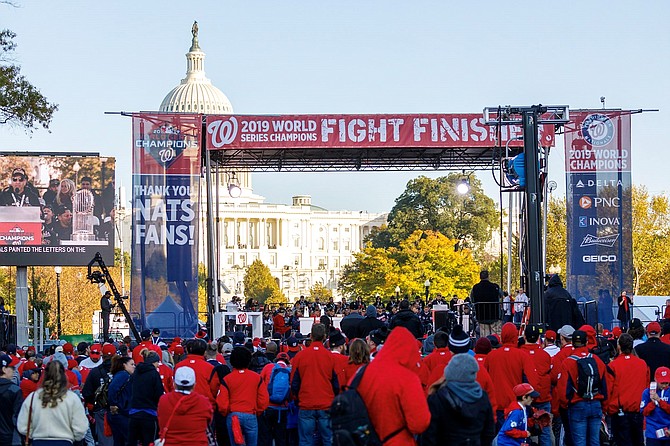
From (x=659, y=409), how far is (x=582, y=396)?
1.38 m

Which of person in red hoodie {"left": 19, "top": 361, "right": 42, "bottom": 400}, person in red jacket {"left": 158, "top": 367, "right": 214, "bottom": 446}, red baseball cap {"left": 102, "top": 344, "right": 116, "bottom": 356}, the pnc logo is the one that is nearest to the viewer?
person in red jacket {"left": 158, "top": 367, "right": 214, "bottom": 446}

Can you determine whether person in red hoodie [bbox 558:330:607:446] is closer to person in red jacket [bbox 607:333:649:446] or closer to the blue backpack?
person in red jacket [bbox 607:333:649:446]

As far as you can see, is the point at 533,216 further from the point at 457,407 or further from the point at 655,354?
the point at 457,407

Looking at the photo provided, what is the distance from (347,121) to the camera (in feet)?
99.0

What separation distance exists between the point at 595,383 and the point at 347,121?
17.9 meters

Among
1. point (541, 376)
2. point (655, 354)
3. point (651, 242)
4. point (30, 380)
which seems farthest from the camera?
point (651, 242)

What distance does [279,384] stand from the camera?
44.6 feet

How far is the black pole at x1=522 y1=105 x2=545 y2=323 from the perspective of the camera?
676 inches

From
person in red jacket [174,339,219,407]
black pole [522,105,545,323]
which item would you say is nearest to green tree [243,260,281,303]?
black pole [522,105,545,323]

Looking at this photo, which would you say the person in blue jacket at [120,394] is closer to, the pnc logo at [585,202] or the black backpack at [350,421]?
the black backpack at [350,421]

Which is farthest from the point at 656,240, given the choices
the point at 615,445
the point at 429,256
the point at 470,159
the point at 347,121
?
the point at 615,445

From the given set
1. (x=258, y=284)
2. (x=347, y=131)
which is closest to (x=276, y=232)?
(x=258, y=284)

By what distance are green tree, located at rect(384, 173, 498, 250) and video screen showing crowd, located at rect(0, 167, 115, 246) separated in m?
48.8

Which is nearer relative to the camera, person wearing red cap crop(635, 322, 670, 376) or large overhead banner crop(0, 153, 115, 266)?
person wearing red cap crop(635, 322, 670, 376)
